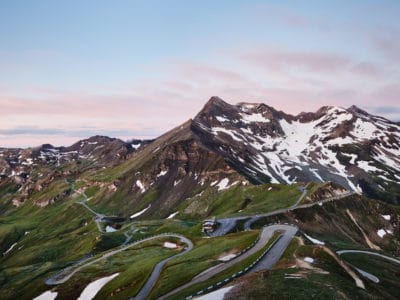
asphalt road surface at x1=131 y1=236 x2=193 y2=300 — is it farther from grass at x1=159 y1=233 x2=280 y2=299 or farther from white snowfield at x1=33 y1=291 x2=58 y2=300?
white snowfield at x1=33 y1=291 x2=58 y2=300

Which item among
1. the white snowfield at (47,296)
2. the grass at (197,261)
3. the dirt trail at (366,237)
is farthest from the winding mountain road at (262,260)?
the dirt trail at (366,237)

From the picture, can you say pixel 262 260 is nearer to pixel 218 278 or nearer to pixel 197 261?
pixel 218 278

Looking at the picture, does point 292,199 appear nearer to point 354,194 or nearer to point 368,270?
point 354,194

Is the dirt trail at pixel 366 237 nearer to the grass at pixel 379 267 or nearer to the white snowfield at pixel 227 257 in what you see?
the grass at pixel 379 267

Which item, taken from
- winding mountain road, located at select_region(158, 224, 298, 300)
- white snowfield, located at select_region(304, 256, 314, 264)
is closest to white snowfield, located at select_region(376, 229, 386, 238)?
winding mountain road, located at select_region(158, 224, 298, 300)

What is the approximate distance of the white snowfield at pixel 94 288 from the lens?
8441 centimetres

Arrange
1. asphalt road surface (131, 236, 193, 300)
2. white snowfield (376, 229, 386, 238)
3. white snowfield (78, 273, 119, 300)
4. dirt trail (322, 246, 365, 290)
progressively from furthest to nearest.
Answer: white snowfield (376, 229, 386, 238) < white snowfield (78, 273, 119, 300) < asphalt road surface (131, 236, 193, 300) < dirt trail (322, 246, 365, 290)

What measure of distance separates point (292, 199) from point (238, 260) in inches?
4409

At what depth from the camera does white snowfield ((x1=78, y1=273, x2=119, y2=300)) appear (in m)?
84.4

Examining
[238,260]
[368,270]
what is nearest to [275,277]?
[238,260]

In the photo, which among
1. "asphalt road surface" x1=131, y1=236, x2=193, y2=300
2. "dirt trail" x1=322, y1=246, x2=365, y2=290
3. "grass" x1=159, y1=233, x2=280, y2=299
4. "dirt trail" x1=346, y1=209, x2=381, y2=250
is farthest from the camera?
"dirt trail" x1=346, y1=209, x2=381, y2=250

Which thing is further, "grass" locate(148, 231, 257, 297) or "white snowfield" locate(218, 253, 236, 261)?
"white snowfield" locate(218, 253, 236, 261)

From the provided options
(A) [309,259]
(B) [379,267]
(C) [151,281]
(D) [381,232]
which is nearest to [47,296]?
(C) [151,281]

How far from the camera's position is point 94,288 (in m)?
87.6
